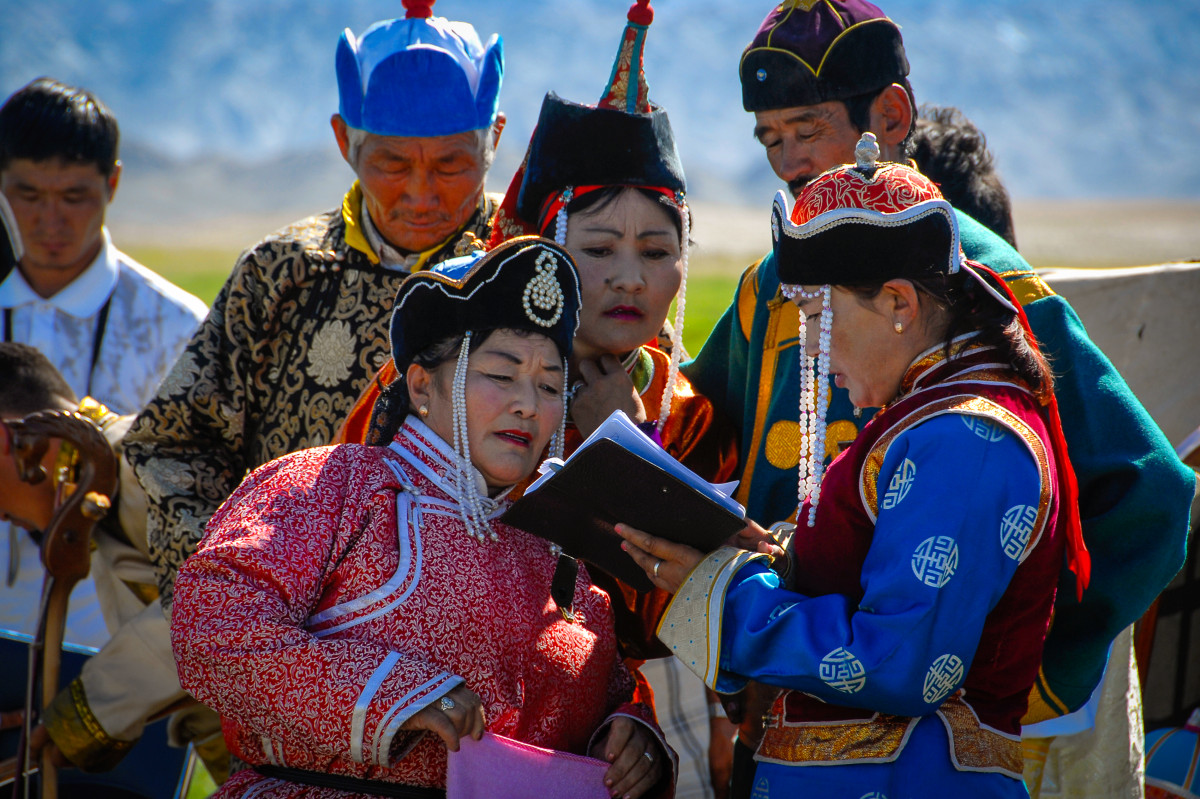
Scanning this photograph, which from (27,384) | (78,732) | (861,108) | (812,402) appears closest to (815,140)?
(861,108)

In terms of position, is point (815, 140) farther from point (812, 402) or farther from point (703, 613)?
point (703, 613)

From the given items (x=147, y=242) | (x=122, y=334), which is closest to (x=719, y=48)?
(x=147, y=242)

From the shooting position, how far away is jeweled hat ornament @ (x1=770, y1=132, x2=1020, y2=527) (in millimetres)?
2082

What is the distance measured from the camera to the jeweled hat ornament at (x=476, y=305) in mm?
2477

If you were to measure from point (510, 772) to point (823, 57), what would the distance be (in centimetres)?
200

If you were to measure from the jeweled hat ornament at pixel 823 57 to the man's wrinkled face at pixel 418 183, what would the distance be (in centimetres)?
93

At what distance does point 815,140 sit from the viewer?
3.13 meters

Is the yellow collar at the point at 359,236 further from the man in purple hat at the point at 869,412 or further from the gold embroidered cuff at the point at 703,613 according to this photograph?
the gold embroidered cuff at the point at 703,613

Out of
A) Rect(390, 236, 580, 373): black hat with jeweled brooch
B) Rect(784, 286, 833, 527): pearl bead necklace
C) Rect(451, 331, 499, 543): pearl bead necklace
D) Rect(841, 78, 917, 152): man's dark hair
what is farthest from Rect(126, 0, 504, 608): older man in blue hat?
Rect(784, 286, 833, 527): pearl bead necklace

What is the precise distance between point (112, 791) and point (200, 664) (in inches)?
81.0

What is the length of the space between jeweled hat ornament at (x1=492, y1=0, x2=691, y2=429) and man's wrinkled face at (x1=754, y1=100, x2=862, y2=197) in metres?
0.33

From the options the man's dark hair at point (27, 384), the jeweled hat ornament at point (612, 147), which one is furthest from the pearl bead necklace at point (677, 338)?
the man's dark hair at point (27, 384)

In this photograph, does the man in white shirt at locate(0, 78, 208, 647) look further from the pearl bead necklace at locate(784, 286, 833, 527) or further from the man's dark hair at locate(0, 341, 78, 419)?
the pearl bead necklace at locate(784, 286, 833, 527)

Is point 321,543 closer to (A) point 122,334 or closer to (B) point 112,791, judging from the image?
(B) point 112,791
